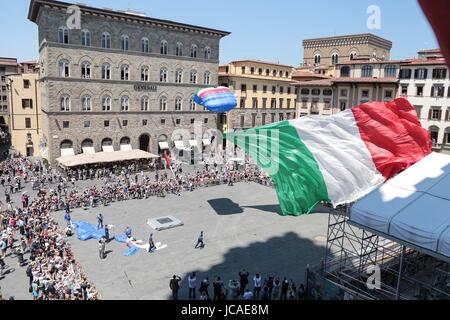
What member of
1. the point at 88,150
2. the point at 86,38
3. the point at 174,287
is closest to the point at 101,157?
the point at 88,150

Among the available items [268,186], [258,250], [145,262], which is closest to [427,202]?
[258,250]

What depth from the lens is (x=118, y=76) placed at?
45000 millimetres

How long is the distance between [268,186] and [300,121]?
23058 millimetres

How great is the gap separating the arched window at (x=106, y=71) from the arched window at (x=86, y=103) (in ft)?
9.43

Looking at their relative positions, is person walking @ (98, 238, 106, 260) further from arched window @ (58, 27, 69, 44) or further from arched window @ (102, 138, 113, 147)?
arched window @ (58, 27, 69, 44)

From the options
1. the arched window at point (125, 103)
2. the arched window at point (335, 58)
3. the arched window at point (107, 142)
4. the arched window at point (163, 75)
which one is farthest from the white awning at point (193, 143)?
the arched window at point (335, 58)

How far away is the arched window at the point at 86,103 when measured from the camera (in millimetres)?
43094

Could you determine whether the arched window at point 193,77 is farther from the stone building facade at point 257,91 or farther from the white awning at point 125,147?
the white awning at point 125,147

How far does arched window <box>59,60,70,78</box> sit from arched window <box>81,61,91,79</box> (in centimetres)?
152

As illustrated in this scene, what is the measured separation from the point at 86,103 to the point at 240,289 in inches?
1277

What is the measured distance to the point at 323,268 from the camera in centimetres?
1675

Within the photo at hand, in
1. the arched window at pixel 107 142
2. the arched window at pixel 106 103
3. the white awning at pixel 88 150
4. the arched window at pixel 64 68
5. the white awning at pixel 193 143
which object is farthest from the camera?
the white awning at pixel 193 143

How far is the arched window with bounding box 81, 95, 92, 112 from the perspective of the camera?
43.1m
